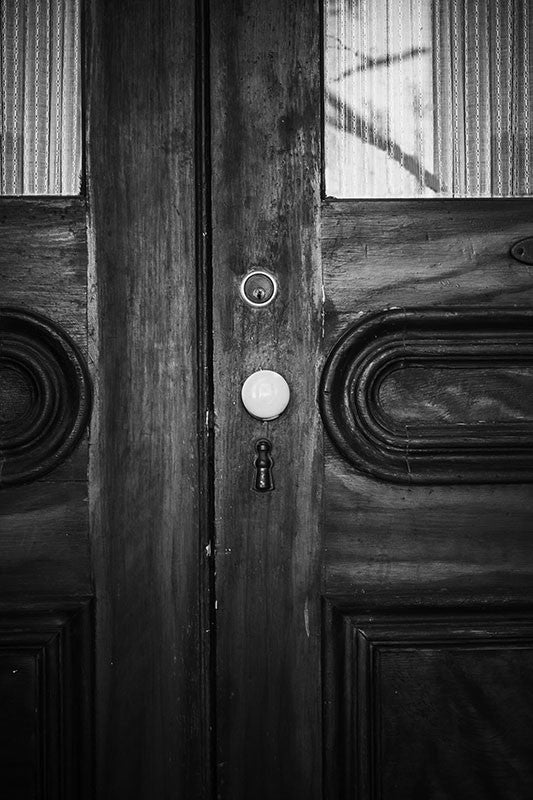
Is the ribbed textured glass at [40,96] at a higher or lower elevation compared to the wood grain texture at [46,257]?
higher

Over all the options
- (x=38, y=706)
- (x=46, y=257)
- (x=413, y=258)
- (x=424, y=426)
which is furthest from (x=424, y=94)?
(x=38, y=706)

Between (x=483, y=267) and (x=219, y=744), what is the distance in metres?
0.75

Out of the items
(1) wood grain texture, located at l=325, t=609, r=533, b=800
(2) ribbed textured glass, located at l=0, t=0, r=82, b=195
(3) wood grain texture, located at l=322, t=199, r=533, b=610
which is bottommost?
(1) wood grain texture, located at l=325, t=609, r=533, b=800

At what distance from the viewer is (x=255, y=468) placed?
932 mm

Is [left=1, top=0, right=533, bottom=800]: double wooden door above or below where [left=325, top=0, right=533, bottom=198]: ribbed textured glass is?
below

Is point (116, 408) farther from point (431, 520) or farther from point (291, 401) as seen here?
point (431, 520)

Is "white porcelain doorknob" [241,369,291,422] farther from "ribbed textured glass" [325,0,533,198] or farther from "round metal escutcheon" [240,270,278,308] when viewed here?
"ribbed textured glass" [325,0,533,198]

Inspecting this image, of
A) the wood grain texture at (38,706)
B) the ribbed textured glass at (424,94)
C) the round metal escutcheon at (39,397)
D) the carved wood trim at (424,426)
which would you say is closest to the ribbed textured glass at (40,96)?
the round metal escutcheon at (39,397)

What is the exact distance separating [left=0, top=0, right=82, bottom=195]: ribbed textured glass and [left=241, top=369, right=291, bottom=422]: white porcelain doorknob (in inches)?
14.0

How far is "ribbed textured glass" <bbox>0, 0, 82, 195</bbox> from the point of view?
93 centimetres

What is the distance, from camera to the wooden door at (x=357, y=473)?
3.05 ft

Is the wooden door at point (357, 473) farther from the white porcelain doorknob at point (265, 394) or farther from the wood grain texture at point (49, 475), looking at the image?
the wood grain texture at point (49, 475)

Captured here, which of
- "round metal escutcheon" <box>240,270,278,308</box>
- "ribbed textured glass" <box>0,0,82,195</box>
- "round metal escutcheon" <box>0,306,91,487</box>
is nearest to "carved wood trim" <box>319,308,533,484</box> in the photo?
"round metal escutcheon" <box>240,270,278,308</box>

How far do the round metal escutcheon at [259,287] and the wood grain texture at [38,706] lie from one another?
48 cm
